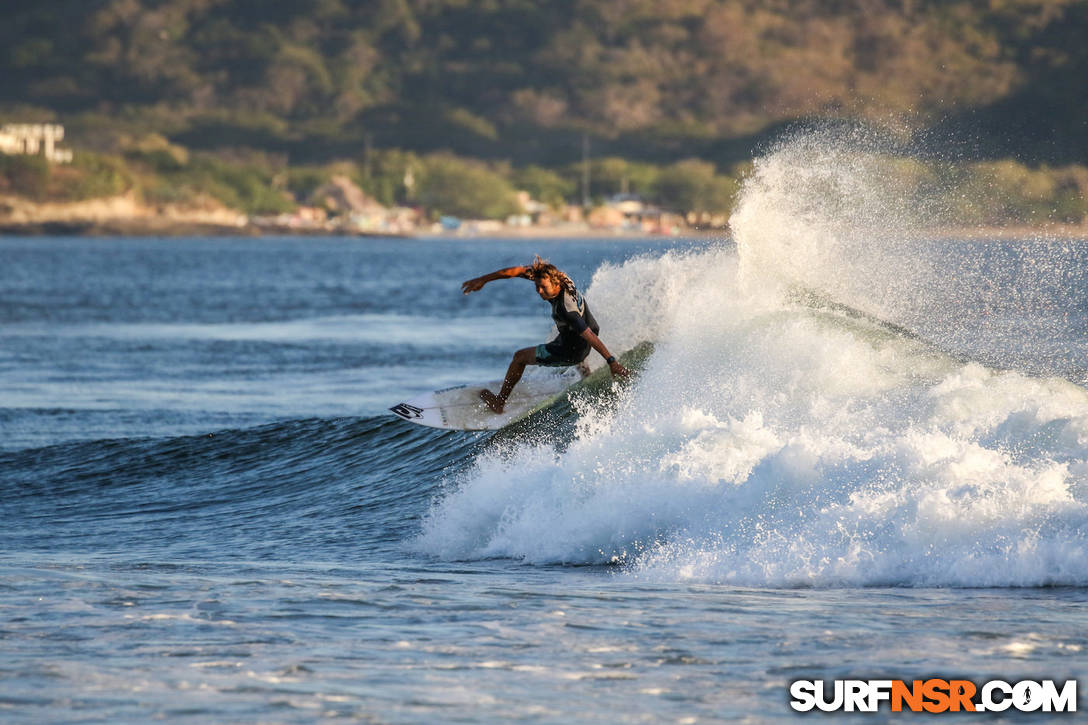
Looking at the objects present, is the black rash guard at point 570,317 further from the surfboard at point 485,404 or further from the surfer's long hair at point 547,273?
the surfboard at point 485,404

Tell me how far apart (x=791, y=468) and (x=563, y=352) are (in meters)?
3.68

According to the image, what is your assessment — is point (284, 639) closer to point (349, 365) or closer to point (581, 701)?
point (581, 701)

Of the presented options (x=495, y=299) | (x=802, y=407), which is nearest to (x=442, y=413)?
(x=802, y=407)

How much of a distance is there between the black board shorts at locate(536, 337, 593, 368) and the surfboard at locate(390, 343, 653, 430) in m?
1.07

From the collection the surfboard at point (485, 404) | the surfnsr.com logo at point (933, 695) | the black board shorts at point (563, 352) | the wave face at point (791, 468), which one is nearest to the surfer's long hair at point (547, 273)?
the black board shorts at point (563, 352)

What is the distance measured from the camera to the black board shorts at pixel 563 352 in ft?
46.0

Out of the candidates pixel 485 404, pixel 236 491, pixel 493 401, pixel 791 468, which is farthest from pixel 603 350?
pixel 236 491

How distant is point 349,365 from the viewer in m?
31.3

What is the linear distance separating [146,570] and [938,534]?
6008mm

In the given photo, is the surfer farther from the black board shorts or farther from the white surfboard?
the white surfboard

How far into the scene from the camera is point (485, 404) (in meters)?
15.7

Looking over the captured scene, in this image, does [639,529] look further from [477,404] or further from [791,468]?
[477,404]

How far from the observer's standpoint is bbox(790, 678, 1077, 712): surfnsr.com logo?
7180mm

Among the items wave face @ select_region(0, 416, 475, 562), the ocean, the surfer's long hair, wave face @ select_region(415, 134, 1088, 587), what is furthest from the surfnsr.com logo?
the surfer's long hair
